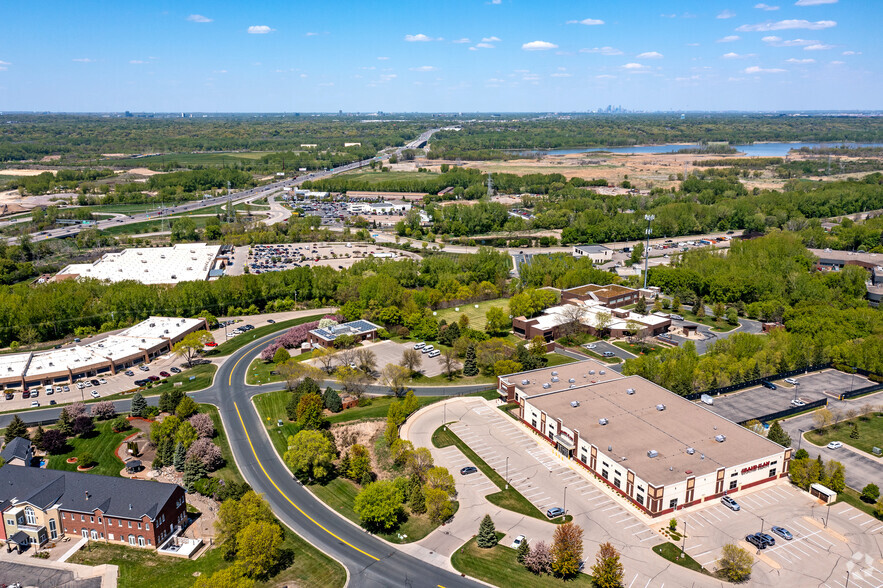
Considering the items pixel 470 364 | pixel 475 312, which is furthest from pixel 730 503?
pixel 475 312

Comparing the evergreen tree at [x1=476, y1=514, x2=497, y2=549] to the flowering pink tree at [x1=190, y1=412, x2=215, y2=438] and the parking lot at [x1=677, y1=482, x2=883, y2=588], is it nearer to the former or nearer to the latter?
the parking lot at [x1=677, y1=482, x2=883, y2=588]

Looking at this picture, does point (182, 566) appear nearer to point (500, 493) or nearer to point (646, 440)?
point (500, 493)

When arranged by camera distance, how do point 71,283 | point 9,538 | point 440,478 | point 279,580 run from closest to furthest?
point 279,580, point 9,538, point 440,478, point 71,283

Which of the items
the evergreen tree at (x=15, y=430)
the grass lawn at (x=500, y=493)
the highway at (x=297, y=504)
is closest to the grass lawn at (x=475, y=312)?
the highway at (x=297, y=504)

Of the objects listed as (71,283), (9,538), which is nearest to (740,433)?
(9,538)

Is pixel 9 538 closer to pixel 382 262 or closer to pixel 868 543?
pixel 868 543

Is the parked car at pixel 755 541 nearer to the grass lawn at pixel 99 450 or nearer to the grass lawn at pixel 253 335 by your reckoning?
the grass lawn at pixel 99 450
